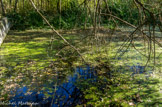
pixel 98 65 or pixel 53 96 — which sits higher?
pixel 98 65

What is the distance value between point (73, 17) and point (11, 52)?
185 inches

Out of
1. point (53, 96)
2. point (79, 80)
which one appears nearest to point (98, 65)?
point (79, 80)

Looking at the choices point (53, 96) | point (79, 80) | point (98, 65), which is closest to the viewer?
point (53, 96)

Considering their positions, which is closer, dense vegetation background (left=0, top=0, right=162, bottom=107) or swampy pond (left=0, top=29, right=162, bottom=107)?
dense vegetation background (left=0, top=0, right=162, bottom=107)

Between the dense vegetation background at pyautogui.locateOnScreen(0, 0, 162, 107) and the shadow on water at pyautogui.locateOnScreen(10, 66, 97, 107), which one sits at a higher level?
the dense vegetation background at pyautogui.locateOnScreen(0, 0, 162, 107)

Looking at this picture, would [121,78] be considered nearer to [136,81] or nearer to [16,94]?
[136,81]

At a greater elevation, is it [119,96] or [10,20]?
[10,20]

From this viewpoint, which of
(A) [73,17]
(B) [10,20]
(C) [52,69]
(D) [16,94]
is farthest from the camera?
(A) [73,17]

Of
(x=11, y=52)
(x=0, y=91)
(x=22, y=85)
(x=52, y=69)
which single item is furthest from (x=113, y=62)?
(x=11, y=52)

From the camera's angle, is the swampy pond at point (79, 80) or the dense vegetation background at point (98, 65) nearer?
the dense vegetation background at point (98, 65)

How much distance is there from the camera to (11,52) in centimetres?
431

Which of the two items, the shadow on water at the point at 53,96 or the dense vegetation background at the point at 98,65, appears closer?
the dense vegetation background at the point at 98,65

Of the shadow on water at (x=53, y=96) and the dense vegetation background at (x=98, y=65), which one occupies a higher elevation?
the dense vegetation background at (x=98, y=65)

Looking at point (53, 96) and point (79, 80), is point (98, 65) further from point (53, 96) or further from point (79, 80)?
point (53, 96)
